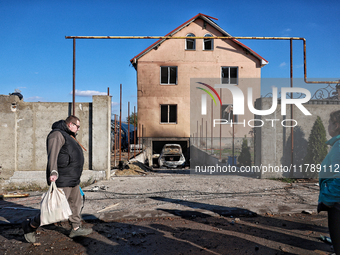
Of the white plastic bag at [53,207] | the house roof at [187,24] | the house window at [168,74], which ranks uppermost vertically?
the house roof at [187,24]

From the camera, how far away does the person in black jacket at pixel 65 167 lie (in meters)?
3.55

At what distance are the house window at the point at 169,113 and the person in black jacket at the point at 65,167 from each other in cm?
1583

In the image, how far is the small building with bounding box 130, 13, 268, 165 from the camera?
63.6 feet

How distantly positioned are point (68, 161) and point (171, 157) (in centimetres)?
1266

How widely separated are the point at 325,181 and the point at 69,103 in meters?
7.27

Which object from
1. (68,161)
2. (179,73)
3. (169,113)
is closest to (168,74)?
(179,73)

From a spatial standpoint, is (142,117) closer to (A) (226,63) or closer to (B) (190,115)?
(B) (190,115)

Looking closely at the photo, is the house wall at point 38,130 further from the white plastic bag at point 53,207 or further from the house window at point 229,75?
the house window at point 229,75

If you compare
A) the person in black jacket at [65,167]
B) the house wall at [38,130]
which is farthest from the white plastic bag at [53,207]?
the house wall at [38,130]

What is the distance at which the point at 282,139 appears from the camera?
837cm

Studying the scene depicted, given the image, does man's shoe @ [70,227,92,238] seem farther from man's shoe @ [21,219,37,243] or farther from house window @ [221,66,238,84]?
house window @ [221,66,238,84]

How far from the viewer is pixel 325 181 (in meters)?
2.52

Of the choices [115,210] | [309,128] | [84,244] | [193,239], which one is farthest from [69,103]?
[309,128]

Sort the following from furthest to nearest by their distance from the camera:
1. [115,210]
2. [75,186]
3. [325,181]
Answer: [115,210] → [75,186] → [325,181]
